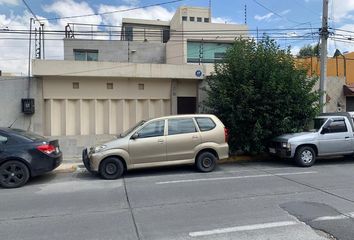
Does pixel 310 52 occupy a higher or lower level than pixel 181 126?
higher

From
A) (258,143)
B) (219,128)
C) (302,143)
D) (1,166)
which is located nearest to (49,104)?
(1,166)

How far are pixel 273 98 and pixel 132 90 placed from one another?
5964 millimetres

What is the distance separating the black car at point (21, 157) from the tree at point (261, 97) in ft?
21.2

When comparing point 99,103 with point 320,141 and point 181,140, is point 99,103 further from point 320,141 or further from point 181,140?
point 320,141

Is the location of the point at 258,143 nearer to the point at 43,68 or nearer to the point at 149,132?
the point at 149,132

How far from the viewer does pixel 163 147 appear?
10844 millimetres

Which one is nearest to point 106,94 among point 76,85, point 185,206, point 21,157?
point 76,85

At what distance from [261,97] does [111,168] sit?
6.11 metres

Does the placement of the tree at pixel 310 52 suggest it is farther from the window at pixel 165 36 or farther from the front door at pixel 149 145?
the front door at pixel 149 145

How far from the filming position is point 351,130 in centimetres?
1289

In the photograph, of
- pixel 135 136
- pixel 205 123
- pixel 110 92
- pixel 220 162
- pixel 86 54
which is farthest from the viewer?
pixel 86 54

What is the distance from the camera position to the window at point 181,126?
11047 millimetres

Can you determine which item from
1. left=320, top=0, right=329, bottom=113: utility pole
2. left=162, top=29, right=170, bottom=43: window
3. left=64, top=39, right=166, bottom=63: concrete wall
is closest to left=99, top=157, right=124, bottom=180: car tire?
left=320, top=0, right=329, bottom=113: utility pole

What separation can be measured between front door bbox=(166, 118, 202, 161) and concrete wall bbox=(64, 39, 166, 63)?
20.4m
